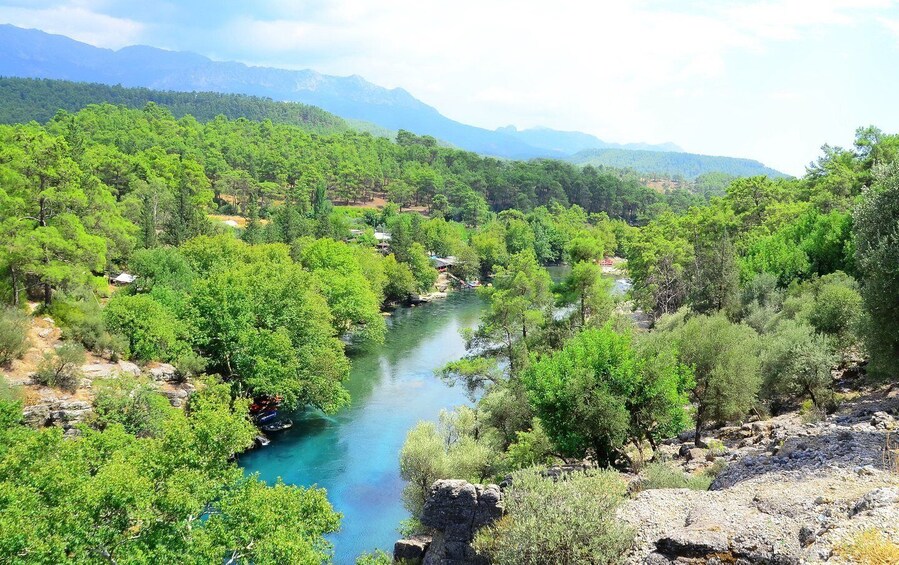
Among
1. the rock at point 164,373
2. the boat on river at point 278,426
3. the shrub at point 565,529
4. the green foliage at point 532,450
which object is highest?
the shrub at point 565,529

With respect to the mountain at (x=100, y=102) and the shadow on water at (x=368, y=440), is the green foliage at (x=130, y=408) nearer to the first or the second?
the shadow on water at (x=368, y=440)

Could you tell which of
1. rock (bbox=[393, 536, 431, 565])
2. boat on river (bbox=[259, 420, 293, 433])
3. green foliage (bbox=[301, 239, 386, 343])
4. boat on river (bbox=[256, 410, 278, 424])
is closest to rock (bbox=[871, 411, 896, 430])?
rock (bbox=[393, 536, 431, 565])

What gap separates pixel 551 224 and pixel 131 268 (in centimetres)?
7034

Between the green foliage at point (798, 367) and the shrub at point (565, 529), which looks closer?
the shrub at point (565, 529)

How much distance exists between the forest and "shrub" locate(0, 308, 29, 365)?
9 cm

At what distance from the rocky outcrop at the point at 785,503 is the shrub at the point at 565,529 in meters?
0.61

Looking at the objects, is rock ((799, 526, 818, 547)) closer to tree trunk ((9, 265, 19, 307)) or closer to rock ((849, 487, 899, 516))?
rock ((849, 487, 899, 516))

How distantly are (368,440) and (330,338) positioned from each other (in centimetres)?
734

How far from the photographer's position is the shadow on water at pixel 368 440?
75.7 feet

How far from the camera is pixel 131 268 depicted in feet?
140

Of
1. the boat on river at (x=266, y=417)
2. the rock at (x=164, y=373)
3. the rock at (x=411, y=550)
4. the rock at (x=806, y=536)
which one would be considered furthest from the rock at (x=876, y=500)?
the rock at (x=164, y=373)

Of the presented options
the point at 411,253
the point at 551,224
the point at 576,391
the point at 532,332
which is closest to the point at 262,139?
the point at 551,224

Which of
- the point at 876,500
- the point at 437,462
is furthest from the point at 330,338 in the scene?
the point at 876,500

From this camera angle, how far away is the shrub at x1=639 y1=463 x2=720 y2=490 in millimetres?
13806
